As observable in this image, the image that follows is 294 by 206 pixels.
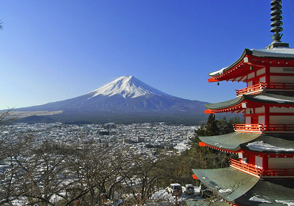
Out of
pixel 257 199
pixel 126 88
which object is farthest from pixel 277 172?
pixel 126 88

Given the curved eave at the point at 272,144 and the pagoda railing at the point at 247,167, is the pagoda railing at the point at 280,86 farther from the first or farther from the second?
the pagoda railing at the point at 247,167

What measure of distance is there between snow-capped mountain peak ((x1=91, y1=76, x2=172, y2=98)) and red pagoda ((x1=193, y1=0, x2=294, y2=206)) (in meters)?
158

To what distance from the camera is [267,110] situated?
6980 millimetres

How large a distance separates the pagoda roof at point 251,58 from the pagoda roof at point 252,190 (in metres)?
3.30

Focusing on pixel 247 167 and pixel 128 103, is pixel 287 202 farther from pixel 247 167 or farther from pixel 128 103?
pixel 128 103

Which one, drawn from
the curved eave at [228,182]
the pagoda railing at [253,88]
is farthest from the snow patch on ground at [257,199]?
the pagoda railing at [253,88]

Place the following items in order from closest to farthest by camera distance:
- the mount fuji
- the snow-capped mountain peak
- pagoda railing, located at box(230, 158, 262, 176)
A: 1. pagoda railing, located at box(230, 158, 262, 176)
2. the mount fuji
3. the snow-capped mountain peak

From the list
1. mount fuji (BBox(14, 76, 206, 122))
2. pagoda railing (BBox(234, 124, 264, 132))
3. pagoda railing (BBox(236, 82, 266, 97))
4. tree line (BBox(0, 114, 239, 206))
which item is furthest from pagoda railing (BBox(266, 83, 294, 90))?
mount fuji (BBox(14, 76, 206, 122))

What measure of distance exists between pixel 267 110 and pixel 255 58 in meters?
1.56

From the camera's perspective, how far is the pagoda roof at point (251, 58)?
261 inches

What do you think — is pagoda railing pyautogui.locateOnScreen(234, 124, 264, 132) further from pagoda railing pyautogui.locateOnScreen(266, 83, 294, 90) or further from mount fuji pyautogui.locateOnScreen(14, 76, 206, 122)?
mount fuji pyautogui.locateOnScreen(14, 76, 206, 122)

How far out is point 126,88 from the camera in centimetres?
17575

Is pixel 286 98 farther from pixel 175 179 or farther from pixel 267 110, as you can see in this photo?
pixel 175 179

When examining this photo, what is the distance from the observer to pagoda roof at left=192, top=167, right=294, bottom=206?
5.93 m
